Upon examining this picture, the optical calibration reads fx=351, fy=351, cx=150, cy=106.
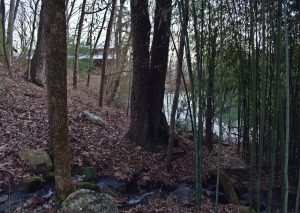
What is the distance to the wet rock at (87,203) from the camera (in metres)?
3.34

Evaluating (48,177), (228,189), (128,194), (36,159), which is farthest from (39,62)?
(228,189)

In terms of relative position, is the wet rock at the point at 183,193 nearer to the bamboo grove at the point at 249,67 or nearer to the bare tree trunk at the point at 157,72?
the bamboo grove at the point at 249,67

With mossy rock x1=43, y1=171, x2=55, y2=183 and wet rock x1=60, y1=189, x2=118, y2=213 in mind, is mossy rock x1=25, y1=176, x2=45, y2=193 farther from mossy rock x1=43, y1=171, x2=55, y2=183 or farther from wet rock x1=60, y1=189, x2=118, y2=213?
wet rock x1=60, y1=189, x2=118, y2=213

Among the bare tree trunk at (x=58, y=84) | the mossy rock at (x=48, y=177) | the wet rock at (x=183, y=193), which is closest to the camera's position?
the bare tree trunk at (x=58, y=84)

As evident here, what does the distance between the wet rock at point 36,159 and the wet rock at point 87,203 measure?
5.16 feet

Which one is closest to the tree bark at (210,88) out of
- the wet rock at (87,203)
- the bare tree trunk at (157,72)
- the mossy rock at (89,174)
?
the bare tree trunk at (157,72)

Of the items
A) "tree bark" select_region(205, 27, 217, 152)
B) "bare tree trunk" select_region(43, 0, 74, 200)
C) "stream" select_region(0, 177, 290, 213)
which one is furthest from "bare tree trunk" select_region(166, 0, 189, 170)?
"bare tree trunk" select_region(43, 0, 74, 200)

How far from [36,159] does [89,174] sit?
2.52 ft

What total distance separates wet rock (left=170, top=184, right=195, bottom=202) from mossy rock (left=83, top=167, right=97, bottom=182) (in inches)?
44.1

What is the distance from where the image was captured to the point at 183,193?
491 centimetres

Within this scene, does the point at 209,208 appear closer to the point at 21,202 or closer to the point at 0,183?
the point at 21,202

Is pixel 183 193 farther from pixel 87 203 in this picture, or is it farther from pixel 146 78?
pixel 146 78

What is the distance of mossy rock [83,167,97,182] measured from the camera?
4.89 meters

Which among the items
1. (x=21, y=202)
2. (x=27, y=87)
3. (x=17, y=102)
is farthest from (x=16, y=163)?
(x=27, y=87)
